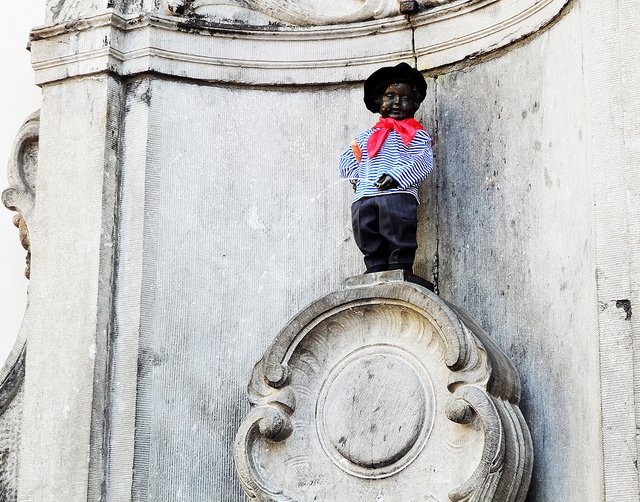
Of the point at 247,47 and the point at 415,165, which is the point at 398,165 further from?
the point at 247,47

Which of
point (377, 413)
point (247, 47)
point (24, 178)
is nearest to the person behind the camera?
point (377, 413)

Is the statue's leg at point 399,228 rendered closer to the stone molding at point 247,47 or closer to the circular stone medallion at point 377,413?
the circular stone medallion at point 377,413

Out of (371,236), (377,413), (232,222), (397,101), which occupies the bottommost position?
(377,413)

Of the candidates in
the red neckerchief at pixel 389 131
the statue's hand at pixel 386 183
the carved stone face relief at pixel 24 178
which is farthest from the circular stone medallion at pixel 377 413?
the carved stone face relief at pixel 24 178

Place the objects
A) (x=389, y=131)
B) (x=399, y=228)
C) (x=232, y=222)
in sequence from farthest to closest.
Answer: (x=232, y=222), (x=389, y=131), (x=399, y=228)

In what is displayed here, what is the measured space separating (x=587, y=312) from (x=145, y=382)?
1717mm

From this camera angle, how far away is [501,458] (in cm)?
512

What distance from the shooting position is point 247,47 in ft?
20.7

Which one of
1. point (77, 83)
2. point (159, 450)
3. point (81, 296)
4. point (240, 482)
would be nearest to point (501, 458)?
point (240, 482)

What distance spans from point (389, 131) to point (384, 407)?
1.06 meters

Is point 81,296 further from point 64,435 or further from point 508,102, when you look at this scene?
point 508,102

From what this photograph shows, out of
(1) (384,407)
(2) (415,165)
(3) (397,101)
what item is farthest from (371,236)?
(1) (384,407)

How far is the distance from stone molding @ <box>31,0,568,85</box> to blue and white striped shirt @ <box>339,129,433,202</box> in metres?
0.54

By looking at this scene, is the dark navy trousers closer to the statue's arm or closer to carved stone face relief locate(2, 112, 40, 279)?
the statue's arm
